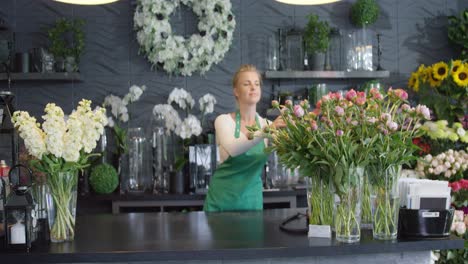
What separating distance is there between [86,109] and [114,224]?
2.08 feet

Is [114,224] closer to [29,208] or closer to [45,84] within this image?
[29,208]

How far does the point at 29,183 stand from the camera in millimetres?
2605

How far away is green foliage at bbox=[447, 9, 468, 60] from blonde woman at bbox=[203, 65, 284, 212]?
251 cm

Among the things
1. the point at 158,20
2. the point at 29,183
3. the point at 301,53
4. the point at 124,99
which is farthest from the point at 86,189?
the point at 29,183

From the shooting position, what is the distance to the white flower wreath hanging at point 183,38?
545cm

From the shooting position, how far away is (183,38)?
5.55m

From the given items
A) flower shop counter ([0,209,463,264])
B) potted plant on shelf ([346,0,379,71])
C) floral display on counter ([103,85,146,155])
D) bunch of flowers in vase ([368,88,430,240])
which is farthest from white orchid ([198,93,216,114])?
bunch of flowers in vase ([368,88,430,240])

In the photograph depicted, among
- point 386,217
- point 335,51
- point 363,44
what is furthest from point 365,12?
point 386,217

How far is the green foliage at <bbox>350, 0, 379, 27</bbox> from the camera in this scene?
5574 mm

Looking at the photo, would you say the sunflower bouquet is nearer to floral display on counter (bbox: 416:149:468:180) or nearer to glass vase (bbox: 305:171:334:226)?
floral display on counter (bbox: 416:149:468:180)

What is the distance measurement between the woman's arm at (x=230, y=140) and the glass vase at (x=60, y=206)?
104 cm

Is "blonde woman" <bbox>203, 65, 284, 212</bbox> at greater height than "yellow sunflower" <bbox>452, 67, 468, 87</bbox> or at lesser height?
lesser

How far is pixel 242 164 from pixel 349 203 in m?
1.53

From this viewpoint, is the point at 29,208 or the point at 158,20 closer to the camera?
the point at 29,208
